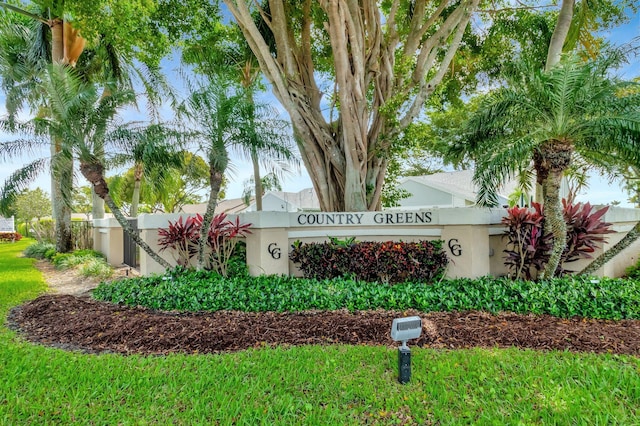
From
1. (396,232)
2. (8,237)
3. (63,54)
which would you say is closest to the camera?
(396,232)

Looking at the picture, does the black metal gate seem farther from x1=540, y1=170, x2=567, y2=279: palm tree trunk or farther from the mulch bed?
x1=540, y1=170, x2=567, y2=279: palm tree trunk

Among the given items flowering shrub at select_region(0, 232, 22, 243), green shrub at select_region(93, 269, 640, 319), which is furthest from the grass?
flowering shrub at select_region(0, 232, 22, 243)

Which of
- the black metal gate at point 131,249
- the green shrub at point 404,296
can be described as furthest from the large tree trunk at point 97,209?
the green shrub at point 404,296

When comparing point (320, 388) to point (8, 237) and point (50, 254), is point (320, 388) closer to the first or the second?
point (50, 254)

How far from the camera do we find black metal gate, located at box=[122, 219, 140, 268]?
11.2 meters

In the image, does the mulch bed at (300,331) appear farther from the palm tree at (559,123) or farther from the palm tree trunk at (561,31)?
the palm tree trunk at (561,31)

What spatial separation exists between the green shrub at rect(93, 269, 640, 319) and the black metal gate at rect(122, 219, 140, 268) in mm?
4958

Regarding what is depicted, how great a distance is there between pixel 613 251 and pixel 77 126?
391 inches

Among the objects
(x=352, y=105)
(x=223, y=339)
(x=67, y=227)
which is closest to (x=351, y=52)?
(x=352, y=105)

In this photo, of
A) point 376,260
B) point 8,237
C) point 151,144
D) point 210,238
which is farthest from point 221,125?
point 8,237

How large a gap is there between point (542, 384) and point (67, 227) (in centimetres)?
1607

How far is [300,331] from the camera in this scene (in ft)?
15.6

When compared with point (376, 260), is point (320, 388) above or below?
below

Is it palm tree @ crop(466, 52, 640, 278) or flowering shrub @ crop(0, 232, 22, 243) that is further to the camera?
flowering shrub @ crop(0, 232, 22, 243)
